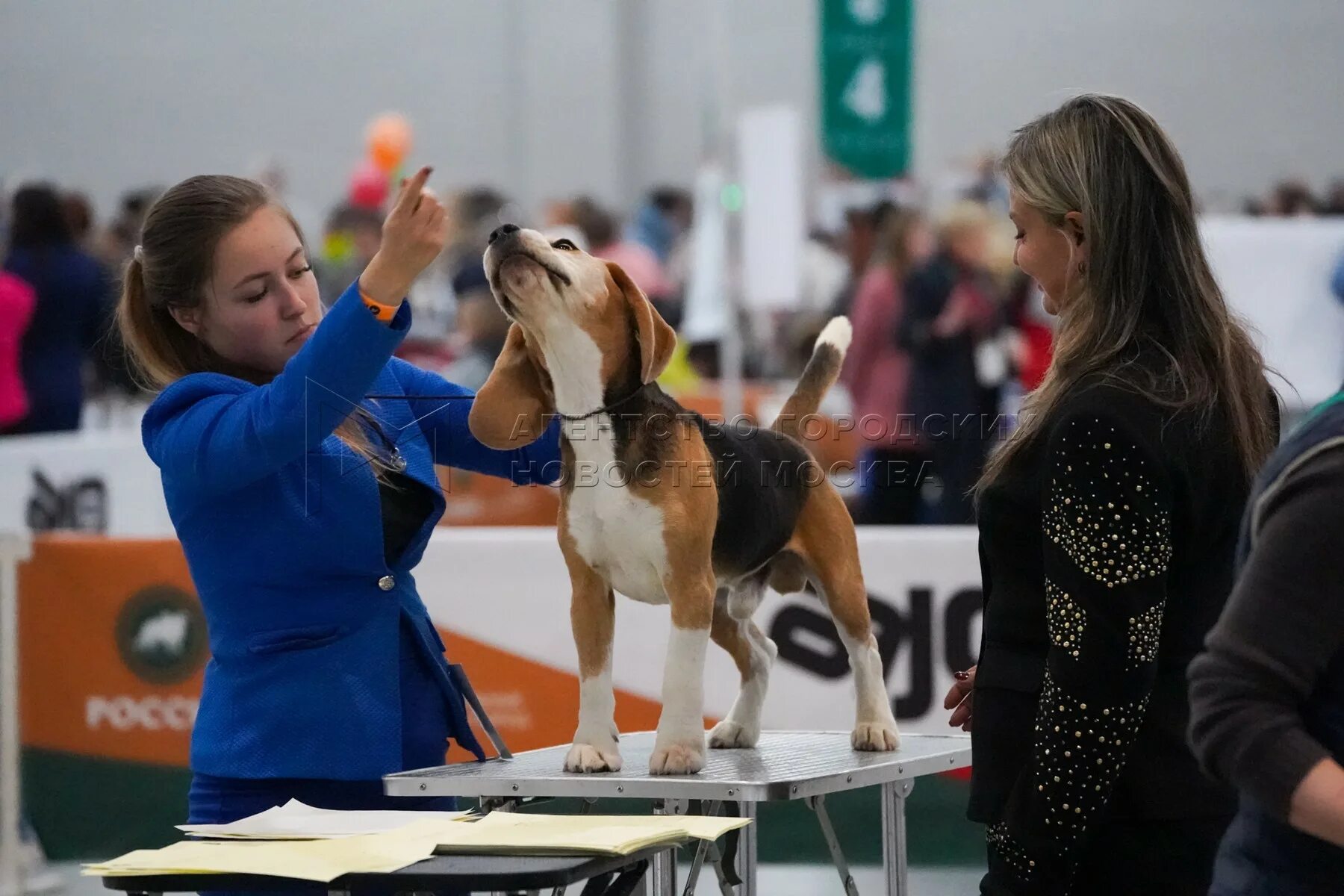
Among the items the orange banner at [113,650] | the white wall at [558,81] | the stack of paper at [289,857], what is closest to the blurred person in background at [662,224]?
the white wall at [558,81]


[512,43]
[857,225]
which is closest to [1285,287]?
[857,225]

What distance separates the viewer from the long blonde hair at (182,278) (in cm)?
234

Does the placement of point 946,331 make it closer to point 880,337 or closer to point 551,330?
point 880,337

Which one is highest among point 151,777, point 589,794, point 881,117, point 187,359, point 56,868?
point 881,117

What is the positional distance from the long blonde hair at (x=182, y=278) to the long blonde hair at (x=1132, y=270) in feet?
3.47

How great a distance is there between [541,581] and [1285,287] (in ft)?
17.3

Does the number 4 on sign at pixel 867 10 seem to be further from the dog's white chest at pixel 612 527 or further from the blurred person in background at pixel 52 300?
the dog's white chest at pixel 612 527

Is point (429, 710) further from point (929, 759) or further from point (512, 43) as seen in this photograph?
point (512, 43)

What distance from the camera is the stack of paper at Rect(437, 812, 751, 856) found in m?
1.64

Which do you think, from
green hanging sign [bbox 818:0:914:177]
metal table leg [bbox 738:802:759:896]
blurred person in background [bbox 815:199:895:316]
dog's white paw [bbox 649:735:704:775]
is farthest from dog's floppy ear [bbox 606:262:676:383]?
blurred person in background [bbox 815:199:895:316]

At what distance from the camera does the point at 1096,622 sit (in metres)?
1.74

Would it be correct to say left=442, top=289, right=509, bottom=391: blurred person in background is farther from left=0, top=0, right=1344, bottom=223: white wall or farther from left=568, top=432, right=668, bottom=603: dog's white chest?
left=0, top=0, right=1344, bottom=223: white wall

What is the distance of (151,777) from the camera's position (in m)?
4.77

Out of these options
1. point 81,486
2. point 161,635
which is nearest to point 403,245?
point 161,635
